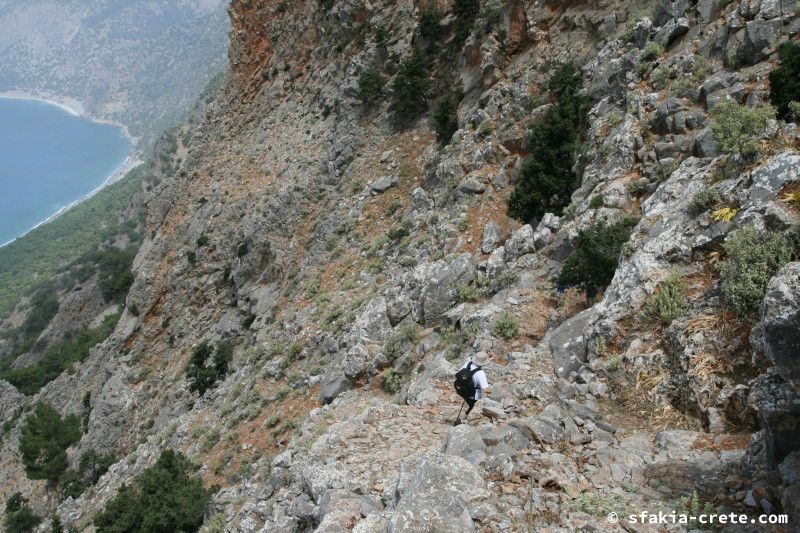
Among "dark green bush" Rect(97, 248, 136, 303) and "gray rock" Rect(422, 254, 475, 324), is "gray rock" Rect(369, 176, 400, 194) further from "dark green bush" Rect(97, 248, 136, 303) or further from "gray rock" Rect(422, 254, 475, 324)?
"dark green bush" Rect(97, 248, 136, 303)

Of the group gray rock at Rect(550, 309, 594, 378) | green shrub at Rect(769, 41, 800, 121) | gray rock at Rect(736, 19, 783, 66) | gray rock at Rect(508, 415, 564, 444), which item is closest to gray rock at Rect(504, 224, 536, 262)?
gray rock at Rect(550, 309, 594, 378)

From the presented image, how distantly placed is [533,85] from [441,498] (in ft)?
71.0

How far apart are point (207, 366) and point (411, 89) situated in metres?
21.3

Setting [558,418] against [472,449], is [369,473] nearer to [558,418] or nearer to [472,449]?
[472,449]

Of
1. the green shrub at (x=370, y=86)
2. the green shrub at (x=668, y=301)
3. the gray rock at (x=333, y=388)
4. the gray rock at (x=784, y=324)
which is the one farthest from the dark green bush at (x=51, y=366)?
the gray rock at (x=784, y=324)

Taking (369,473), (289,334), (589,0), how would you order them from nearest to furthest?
(369,473) < (589,0) < (289,334)

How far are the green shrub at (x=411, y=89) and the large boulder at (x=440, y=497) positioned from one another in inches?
1140

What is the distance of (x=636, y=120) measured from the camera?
650 inches

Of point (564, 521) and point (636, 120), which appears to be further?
point (636, 120)

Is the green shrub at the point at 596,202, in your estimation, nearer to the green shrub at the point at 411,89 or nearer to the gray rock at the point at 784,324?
the gray rock at the point at 784,324

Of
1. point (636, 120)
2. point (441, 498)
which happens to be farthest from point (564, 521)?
point (636, 120)

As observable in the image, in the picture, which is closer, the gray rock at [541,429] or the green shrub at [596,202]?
the gray rock at [541,429]

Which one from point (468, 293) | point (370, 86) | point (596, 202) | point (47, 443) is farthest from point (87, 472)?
point (596, 202)

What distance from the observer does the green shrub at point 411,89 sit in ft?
109
